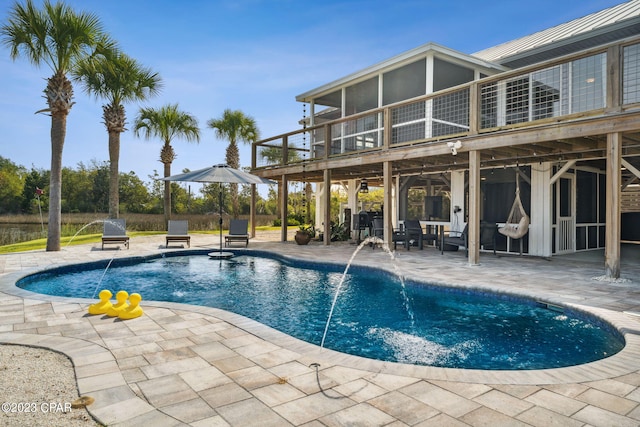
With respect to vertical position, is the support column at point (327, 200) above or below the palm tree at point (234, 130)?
below

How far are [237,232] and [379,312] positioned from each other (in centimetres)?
760

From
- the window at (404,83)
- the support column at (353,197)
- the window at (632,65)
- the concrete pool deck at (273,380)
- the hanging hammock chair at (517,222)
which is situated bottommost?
the concrete pool deck at (273,380)

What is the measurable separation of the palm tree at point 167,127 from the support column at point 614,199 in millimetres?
16915

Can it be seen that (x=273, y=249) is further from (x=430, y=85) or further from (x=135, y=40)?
(x=135, y=40)

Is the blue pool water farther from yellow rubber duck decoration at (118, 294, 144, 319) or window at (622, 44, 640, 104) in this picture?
window at (622, 44, 640, 104)

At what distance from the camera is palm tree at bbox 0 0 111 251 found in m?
9.11

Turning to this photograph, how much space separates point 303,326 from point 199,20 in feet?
32.4

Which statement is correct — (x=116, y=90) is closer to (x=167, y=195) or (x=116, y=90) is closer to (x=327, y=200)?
(x=167, y=195)

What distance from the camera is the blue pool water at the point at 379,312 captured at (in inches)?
145

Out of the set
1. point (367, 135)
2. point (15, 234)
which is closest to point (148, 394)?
point (367, 135)

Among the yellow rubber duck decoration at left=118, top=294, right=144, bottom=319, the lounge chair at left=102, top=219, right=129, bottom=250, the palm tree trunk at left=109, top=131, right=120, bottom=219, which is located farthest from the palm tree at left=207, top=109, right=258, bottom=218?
the yellow rubber duck decoration at left=118, top=294, right=144, bottom=319

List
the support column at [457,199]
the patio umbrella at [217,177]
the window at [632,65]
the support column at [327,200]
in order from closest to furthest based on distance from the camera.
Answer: the window at [632,65], the patio umbrella at [217,177], the support column at [457,199], the support column at [327,200]

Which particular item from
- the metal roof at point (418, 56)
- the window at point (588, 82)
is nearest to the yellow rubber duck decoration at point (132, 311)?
the metal roof at point (418, 56)

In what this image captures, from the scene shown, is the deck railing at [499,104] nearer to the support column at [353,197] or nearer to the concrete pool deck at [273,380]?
the support column at [353,197]
